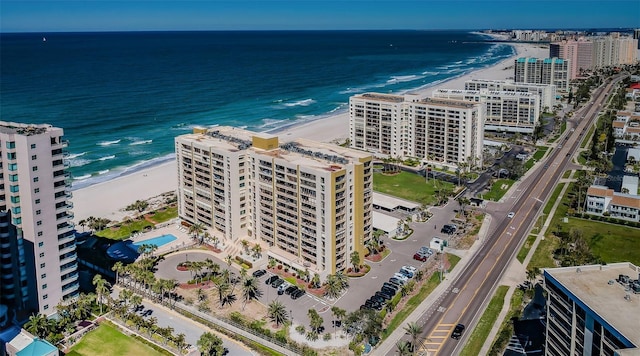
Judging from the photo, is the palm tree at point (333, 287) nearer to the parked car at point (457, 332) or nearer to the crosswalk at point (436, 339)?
the crosswalk at point (436, 339)

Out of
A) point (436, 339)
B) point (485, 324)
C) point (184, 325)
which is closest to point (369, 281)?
point (436, 339)

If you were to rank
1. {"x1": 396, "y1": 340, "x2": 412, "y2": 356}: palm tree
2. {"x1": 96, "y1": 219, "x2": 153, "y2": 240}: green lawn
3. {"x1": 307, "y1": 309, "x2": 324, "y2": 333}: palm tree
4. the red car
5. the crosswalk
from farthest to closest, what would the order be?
{"x1": 96, "y1": 219, "x2": 153, "y2": 240}: green lawn < the red car < {"x1": 307, "y1": 309, "x2": 324, "y2": 333}: palm tree < the crosswalk < {"x1": 396, "y1": 340, "x2": 412, "y2": 356}: palm tree

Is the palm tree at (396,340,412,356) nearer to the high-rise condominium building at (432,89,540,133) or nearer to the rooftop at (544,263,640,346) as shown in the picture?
the rooftop at (544,263,640,346)

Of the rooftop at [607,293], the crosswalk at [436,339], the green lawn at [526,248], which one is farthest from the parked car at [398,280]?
the rooftop at [607,293]

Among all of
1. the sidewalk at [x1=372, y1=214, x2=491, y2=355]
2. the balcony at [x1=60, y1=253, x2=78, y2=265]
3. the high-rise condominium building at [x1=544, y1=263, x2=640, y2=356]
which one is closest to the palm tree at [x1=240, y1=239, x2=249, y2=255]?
the balcony at [x1=60, y1=253, x2=78, y2=265]

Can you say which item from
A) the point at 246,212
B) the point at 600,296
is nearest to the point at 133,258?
the point at 246,212

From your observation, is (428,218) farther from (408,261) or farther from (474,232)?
(408,261)
